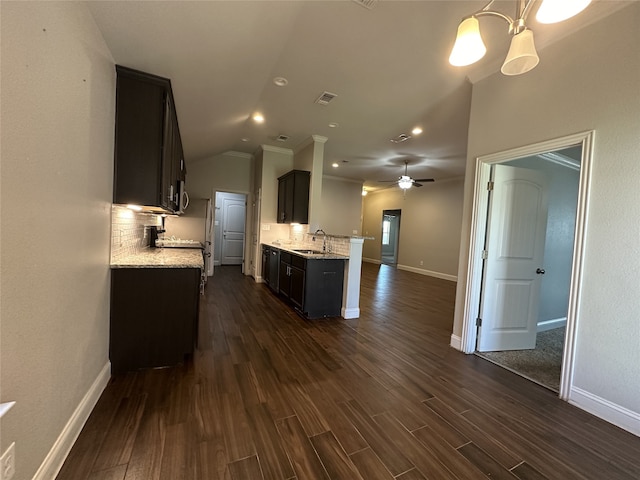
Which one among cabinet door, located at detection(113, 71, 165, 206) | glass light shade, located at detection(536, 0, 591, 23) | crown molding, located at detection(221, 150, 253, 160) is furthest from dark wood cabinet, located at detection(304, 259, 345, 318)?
crown molding, located at detection(221, 150, 253, 160)

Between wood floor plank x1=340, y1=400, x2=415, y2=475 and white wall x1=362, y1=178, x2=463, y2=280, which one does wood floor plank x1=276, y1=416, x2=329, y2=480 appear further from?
white wall x1=362, y1=178, x2=463, y2=280

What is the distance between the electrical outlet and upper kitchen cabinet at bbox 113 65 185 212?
161cm

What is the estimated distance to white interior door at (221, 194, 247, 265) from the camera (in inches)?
325

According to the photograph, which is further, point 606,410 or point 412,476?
point 606,410

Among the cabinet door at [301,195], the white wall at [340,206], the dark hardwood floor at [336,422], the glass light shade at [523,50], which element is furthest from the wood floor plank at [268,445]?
the white wall at [340,206]

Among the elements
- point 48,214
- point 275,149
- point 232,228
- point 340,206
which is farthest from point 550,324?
point 232,228

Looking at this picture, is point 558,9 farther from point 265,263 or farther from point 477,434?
point 265,263

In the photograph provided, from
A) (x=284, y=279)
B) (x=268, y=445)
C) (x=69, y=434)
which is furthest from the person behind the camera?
(x=284, y=279)

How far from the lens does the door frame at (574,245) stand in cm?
203

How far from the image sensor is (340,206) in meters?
A: 8.94

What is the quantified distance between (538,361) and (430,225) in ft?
19.2

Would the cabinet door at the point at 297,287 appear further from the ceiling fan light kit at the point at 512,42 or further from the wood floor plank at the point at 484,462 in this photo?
the ceiling fan light kit at the point at 512,42

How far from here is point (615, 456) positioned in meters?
1.57

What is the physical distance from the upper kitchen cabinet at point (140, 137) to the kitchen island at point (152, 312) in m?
0.57
